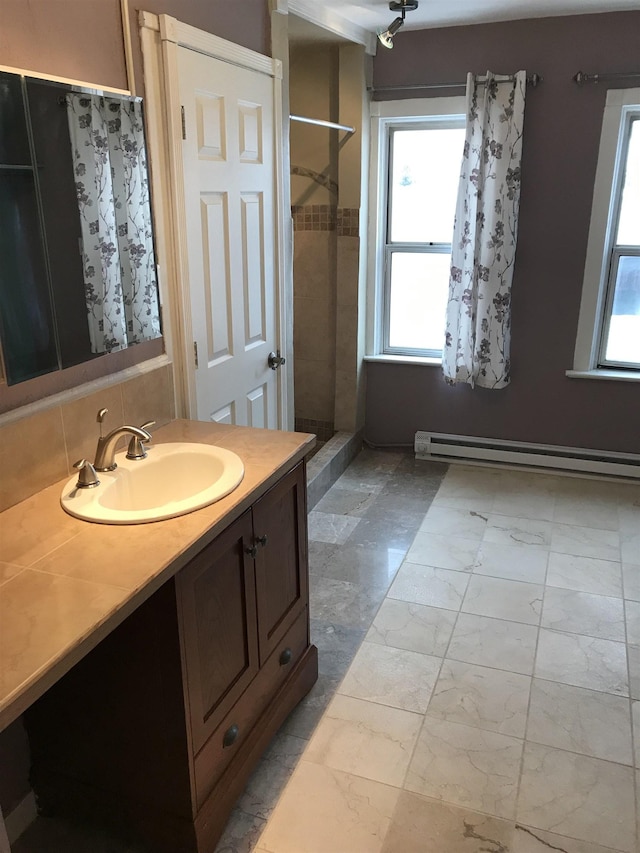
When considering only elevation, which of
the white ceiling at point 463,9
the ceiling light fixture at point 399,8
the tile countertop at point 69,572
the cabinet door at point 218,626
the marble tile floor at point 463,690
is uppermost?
the white ceiling at point 463,9

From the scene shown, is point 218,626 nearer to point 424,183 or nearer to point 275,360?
point 275,360

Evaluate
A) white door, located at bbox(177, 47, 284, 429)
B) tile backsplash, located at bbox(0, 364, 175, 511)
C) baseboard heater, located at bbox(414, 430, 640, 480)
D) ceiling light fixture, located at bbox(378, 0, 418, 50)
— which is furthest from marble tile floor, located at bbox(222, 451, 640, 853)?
ceiling light fixture, located at bbox(378, 0, 418, 50)

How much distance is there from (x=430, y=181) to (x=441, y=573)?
7.31ft

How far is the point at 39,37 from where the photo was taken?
64.9 inches

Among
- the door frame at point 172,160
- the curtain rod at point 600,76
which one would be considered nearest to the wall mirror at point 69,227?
the door frame at point 172,160

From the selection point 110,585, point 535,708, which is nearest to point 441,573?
point 535,708

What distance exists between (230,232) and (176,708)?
5.64 ft

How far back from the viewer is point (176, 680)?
155 cm

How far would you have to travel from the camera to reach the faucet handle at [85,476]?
1.71 m

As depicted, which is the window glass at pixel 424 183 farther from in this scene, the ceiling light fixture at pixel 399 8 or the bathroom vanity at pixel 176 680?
the bathroom vanity at pixel 176 680

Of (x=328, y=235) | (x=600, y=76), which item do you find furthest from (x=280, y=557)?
(x=600, y=76)

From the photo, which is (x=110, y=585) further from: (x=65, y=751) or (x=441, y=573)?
(x=441, y=573)

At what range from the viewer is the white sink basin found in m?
1.60

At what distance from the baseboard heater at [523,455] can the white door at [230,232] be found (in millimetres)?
1471
